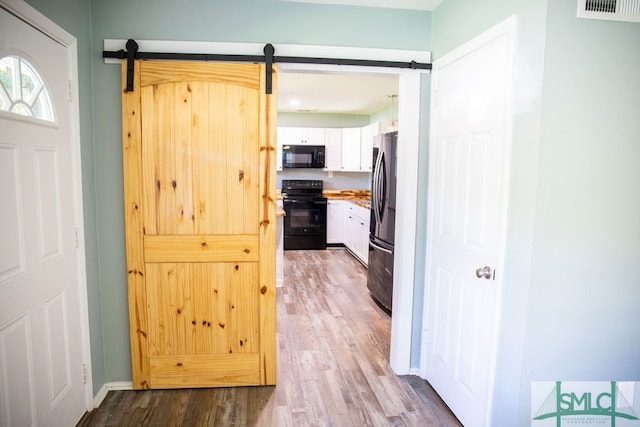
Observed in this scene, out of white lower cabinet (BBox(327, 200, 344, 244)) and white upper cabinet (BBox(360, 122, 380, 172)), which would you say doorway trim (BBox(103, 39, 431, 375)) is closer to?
white upper cabinet (BBox(360, 122, 380, 172))

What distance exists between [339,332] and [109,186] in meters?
2.17

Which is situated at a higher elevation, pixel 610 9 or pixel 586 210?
pixel 610 9

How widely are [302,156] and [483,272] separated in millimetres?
5392

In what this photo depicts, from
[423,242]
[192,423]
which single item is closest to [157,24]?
[423,242]

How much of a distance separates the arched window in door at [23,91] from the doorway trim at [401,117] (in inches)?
23.8

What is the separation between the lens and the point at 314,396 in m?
2.52

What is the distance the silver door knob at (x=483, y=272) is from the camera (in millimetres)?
1982

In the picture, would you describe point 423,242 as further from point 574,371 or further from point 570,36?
point 570,36

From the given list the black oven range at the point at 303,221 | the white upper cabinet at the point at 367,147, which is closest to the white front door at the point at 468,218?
the white upper cabinet at the point at 367,147

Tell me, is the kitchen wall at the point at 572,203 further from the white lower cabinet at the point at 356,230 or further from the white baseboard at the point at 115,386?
the white lower cabinet at the point at 356,230

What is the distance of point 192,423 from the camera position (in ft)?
7.34

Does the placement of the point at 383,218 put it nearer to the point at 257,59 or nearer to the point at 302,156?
the point at 257,59

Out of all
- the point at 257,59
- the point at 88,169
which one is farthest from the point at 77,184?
the point at 257,59

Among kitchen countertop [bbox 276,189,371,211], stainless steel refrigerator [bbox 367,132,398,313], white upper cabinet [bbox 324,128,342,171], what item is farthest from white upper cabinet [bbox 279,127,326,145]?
stainless steel refrigerator [bbox 367,132,398,313]
